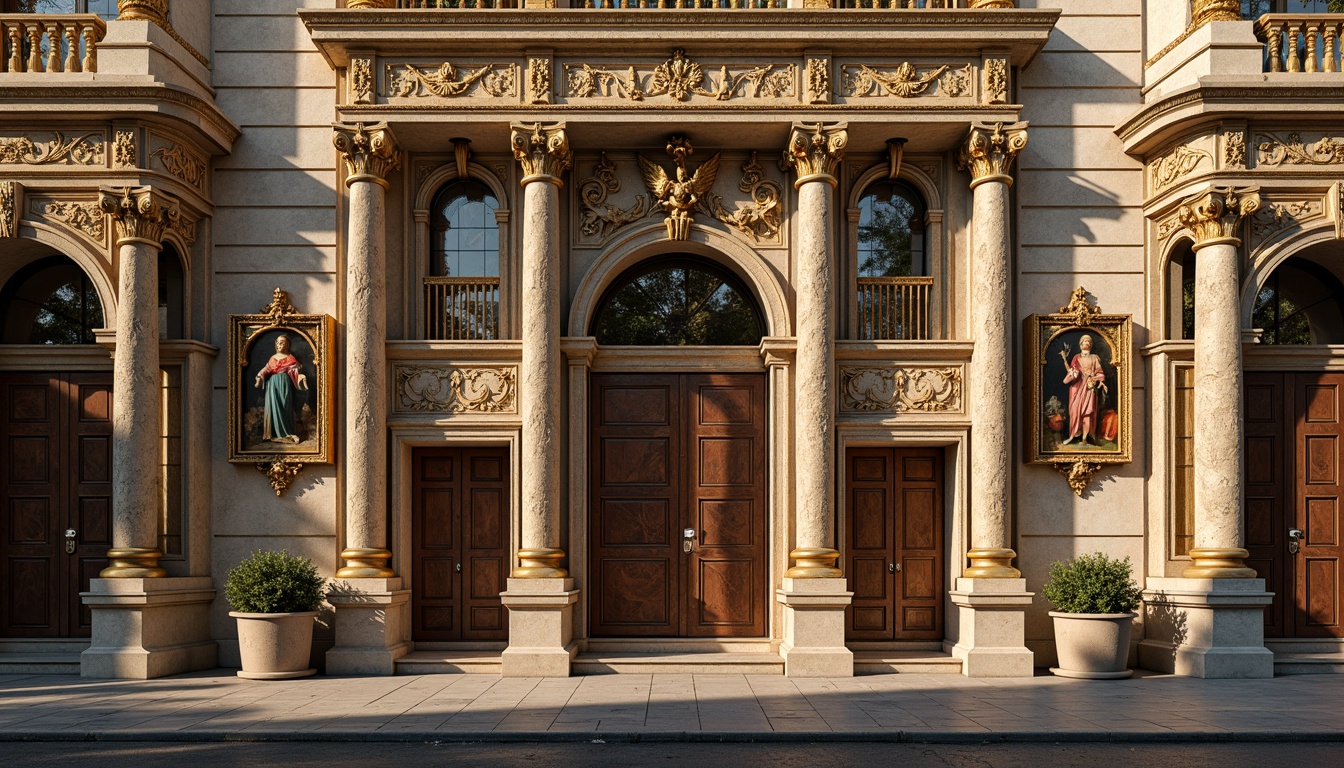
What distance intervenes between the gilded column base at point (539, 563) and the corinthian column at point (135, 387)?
486 centimetres

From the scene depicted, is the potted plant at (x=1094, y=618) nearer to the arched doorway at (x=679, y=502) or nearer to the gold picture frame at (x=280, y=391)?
the arched doorway at (x=679, y=502)

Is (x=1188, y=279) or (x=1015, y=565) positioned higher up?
(x=1188, y=279)

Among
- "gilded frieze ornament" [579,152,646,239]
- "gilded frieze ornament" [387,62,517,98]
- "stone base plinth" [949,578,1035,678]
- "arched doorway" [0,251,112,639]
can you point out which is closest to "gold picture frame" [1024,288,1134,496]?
"stone base plinth" [949,578,1035,678]

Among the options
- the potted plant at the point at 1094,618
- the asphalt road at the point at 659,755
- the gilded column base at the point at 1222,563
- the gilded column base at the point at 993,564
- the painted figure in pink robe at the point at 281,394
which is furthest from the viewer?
the painted figure in pink robe at the point at 281,394

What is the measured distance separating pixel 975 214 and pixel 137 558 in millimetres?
12468

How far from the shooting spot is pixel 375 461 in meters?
15.8

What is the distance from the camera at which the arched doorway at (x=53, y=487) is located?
16328 millimetres

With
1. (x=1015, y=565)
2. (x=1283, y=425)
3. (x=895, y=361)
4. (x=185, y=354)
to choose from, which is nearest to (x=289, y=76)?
(x=185, y=354)

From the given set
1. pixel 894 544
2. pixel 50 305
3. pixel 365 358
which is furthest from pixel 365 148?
pixel 894 544

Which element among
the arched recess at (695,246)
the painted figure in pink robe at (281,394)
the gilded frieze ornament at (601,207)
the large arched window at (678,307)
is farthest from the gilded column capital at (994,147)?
the painted figure in pink robe at (281,394)

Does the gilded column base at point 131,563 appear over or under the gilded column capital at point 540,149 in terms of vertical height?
under

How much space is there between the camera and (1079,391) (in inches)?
637

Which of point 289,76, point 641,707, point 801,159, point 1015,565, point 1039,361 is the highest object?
point 289,76

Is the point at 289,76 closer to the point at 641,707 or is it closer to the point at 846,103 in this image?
the point at 846,103
